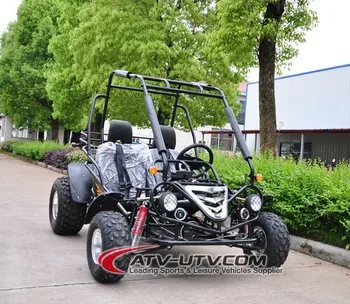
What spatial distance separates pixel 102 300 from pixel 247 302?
4.11 ft

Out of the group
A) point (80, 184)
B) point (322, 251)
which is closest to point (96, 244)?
point (80, 184)

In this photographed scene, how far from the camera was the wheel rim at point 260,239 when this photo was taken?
5086mm

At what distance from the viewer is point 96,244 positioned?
15.7 feet

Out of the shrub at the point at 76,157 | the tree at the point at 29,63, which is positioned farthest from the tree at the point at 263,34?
the tree at the point at 29,63

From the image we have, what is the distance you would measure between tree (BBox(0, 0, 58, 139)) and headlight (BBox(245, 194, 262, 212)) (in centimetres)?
2451

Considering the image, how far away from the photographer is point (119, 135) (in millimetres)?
6152

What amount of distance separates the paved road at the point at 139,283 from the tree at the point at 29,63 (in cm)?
2319

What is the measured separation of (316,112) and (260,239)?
22496 millimetres

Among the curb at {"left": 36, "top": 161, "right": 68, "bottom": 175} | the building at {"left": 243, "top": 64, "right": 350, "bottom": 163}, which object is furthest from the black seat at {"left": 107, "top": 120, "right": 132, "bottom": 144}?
the building at {"left": 243, "top": 64, "right": 350, "bottom": 163}

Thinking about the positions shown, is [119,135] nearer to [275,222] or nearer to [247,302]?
[275,222]

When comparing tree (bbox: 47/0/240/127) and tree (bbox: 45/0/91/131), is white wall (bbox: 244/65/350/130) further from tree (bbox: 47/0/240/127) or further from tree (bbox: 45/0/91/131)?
tree (bbox: 45/0/91/131)

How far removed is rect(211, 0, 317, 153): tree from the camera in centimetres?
1027

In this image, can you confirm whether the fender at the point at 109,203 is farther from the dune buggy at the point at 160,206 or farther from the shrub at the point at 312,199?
the shrub at the point at 312,199

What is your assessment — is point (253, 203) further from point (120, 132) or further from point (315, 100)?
point (315, 100)
